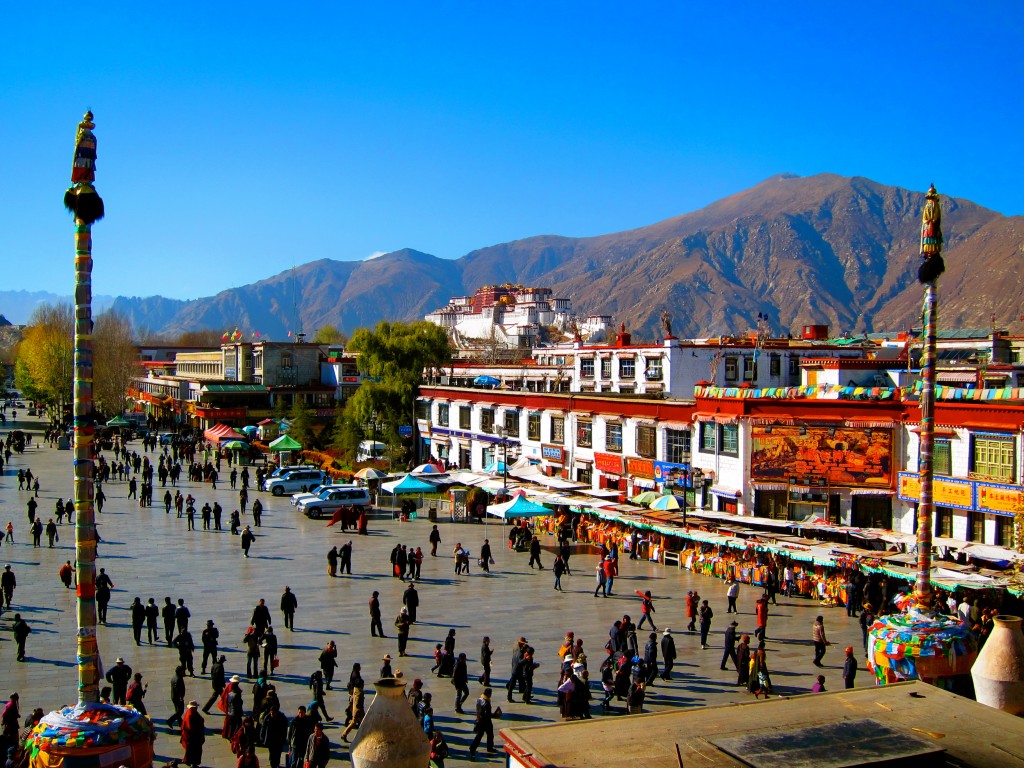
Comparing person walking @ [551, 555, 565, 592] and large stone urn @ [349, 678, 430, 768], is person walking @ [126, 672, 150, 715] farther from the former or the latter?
person walking @ [551, 555, 565, 592]

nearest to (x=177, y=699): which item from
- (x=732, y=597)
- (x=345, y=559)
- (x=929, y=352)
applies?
(x=345, y=559)

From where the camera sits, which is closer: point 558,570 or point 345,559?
point 558,570

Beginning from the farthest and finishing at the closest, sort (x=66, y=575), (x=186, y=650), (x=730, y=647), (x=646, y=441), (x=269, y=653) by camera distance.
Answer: (x=646, y=441) → (x=66, y=575) → (x=730, y=647) → (x=269, y=653) → (x=186, y=650)

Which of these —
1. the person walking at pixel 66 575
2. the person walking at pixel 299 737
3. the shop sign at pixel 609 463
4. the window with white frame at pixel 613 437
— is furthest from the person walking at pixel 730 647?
the window with white frame at pixel 613 437

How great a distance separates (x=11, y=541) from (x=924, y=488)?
102 ft

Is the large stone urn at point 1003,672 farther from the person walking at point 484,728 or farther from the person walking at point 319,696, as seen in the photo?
the person walking at point 319,696

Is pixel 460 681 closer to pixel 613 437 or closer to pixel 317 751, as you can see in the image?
pixel 317 751

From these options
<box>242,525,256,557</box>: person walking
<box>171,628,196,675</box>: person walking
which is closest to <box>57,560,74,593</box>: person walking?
<box>242,525,256,557</box>: person walking

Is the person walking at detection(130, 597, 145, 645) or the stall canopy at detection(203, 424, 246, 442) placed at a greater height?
the stall canopy at detection(203, 424, 246, 442)

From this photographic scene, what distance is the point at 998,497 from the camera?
95.3 ft

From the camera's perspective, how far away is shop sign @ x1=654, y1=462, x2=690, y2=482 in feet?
129

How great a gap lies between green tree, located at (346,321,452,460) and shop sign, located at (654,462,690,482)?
26.4 meters

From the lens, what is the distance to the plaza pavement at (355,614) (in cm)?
1812

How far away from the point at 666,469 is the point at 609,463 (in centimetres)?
507
